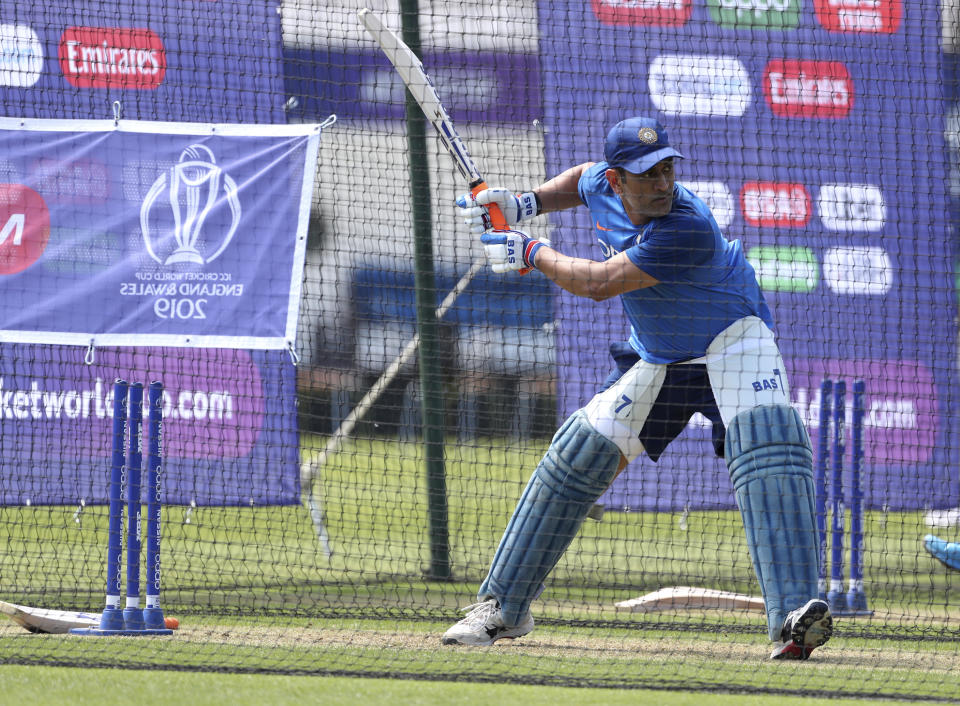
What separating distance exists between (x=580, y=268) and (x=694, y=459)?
3899mm

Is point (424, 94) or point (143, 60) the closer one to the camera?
point (424, 94)

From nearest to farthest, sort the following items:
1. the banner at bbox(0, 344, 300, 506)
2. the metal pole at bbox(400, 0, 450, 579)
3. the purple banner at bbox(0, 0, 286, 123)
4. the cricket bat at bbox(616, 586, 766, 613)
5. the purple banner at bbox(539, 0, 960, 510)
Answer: the cricket bat at bbox(616, 586, 766, 613) → the metal pole at bbox(400, 0, 450, 579) → the purple banner at bbox(0, 0, 286, 123) → the banner at bbox(0, 344, 300, 506) → the purple banner at bbox(539, 0, 960, 510)

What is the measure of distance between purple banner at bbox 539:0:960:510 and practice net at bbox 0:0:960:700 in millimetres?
29

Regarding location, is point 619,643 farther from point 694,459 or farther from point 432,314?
point 694,459

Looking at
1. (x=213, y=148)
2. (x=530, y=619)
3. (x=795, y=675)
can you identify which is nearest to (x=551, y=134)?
(x=213, y=148)

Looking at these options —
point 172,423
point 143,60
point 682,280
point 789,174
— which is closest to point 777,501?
point 682,280

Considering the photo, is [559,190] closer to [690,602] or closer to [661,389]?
[661,389]

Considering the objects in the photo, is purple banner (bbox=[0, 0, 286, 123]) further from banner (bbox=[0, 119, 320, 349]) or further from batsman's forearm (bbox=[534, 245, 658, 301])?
batsman's forearm (bbox=[534, 245, 658, 301])

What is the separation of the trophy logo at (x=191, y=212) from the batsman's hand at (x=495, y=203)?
178 centimetres

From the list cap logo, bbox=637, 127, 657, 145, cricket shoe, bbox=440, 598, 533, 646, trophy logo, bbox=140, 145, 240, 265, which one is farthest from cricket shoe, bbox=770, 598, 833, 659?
trophy logo, bbox=140, 145, 240, 265

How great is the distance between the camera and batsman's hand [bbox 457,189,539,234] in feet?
16.2

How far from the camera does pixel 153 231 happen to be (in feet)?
20.8

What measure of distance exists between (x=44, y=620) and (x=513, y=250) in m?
2.10

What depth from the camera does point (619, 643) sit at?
4.90 m
